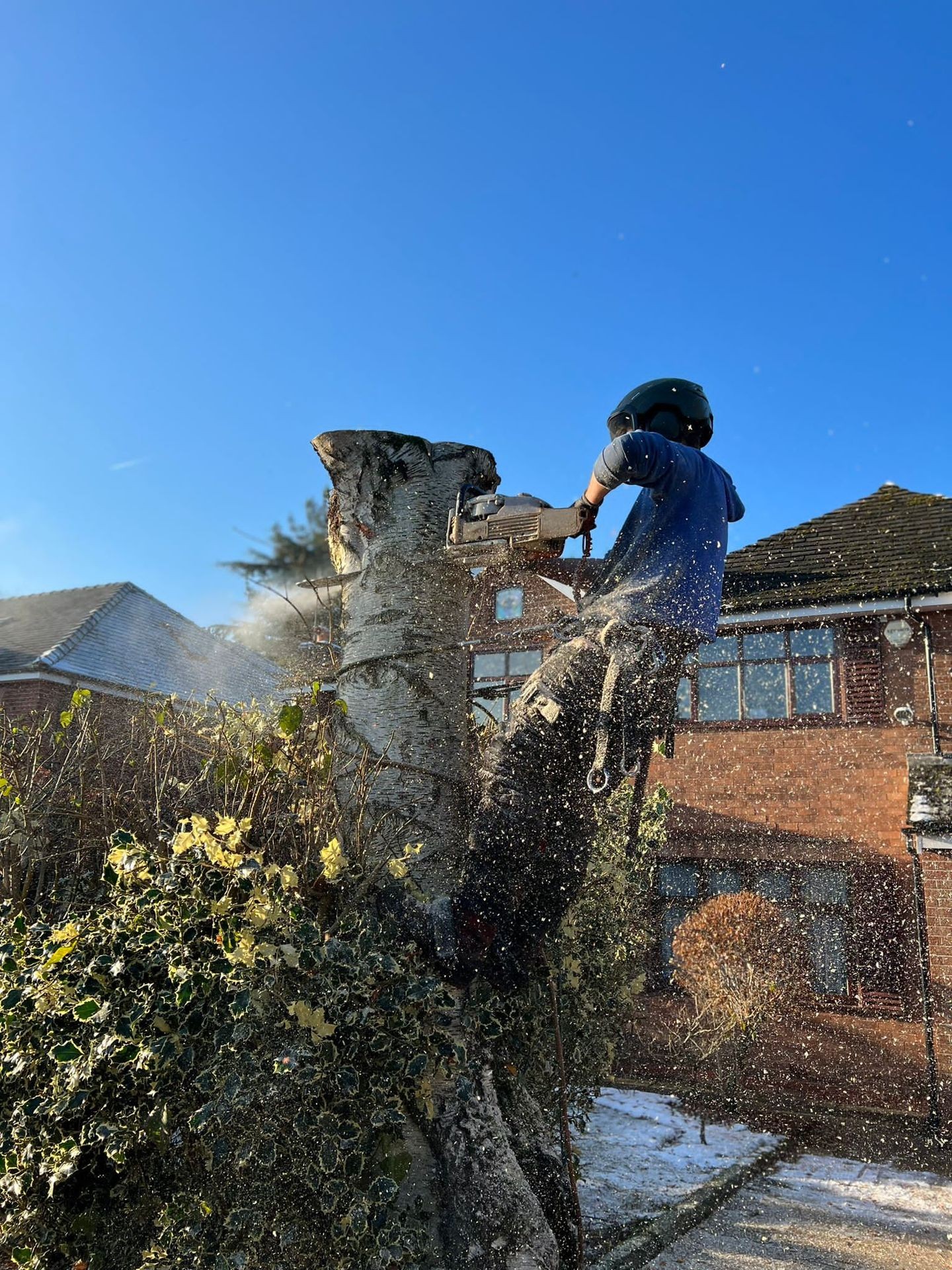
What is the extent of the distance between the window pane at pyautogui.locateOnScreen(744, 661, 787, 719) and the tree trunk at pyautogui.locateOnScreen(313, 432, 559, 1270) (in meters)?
9.53

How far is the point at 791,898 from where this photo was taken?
471 inches

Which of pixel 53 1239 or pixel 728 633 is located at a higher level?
pixel 728 633

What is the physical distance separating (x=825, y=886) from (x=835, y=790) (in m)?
1.20

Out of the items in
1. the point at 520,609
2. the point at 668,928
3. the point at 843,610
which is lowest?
the point at 668,928

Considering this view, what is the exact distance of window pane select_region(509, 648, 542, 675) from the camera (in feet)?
49.6

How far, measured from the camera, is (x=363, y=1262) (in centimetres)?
264

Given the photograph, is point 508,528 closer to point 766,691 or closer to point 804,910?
point 804,910

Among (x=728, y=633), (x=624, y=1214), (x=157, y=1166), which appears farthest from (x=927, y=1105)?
(x=157, y=1166)

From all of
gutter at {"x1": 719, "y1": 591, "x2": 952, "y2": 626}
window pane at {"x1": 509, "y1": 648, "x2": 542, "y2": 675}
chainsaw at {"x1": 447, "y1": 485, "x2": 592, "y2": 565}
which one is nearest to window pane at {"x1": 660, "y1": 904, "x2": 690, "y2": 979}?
gutter at {"x1": 719, "y1": 591, "x2": 952, "y2": 626}

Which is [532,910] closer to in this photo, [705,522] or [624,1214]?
[705,522]

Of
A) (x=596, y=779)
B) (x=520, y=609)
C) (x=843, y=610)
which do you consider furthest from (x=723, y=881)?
(x=596, y=779)

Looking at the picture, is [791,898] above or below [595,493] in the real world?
below

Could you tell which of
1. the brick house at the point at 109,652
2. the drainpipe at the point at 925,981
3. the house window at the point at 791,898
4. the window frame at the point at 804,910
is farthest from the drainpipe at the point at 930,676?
the brick house at the point at 109,652

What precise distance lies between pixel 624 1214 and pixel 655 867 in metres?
7.56
